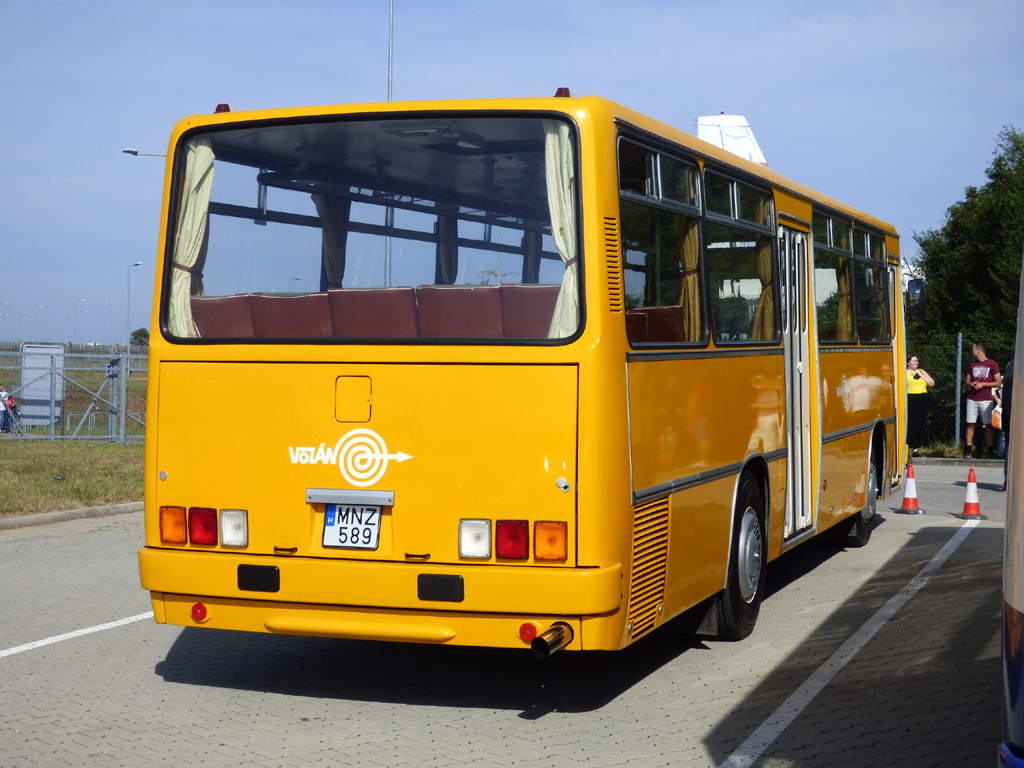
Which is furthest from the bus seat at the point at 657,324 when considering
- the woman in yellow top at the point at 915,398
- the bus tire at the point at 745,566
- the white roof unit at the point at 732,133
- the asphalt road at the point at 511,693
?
the woman in yellow top at the point at 915,398

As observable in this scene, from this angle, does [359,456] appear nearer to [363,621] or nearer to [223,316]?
[363,621]

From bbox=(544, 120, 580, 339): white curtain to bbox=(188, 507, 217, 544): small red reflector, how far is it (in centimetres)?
192

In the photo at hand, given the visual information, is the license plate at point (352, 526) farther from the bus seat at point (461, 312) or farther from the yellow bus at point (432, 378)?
the bus seat at point (461, 312)

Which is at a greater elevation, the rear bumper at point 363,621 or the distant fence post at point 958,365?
the distant fence post at point 958,365

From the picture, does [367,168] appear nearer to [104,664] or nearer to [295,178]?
[295,178]

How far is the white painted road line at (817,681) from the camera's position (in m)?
5.38

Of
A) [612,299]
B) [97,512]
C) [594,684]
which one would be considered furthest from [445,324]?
[97,512]

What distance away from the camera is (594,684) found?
21.9 ft

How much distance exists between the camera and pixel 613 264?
19.0 feet

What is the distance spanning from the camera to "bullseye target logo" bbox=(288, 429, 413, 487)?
5824 mm

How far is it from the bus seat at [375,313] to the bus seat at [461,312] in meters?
0.07

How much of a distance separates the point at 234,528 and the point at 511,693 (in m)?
1.69

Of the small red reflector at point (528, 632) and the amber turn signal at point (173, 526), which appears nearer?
the small red reflector at point (528, 632)

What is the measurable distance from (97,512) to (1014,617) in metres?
12.4
